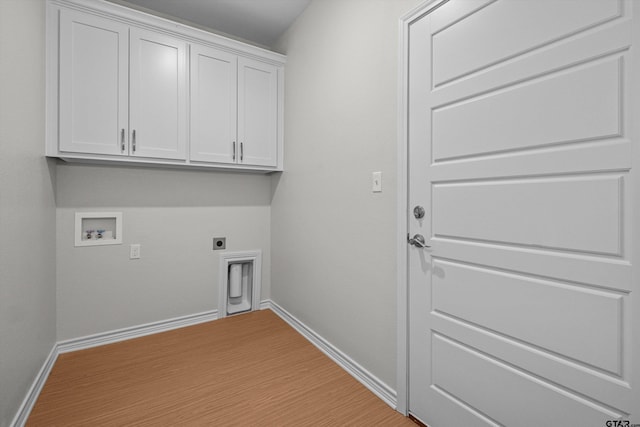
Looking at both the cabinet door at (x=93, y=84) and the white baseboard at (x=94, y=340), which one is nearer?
the white baseboard at (x=94, y=340)

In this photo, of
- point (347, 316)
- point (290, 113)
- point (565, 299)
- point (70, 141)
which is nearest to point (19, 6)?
point (70, 141)

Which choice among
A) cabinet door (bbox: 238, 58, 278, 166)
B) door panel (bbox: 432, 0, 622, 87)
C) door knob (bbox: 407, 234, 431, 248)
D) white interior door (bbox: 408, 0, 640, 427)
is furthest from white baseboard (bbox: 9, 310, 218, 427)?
door panel (bbox: 432, 0, 622, 87)

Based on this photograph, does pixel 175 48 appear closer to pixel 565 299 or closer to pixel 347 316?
pixel 347 316

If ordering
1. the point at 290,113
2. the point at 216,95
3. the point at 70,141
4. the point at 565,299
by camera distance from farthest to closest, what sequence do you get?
the point at 290,113 → the point at 216,95 → the point at 70,141 → the point at 565,299

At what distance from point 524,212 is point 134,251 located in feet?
8.66

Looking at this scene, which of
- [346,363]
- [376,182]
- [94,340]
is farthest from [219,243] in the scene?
[376,182]

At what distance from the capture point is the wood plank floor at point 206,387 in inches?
59.0

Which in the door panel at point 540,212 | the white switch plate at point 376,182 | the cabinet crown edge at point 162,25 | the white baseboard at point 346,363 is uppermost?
the cabinet crown edge at point 162,25

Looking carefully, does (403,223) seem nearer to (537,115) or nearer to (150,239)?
(537,115)

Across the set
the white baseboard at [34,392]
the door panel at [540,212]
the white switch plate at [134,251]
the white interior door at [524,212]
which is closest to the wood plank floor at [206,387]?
the white baseboard at [34,392]

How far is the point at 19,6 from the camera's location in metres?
1.43

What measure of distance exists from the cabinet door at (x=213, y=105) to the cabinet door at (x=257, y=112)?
2.8 inches

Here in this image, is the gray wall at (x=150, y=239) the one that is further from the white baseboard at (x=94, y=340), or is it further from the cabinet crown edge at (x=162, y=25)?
the cabinet crown edge at (x=162, y=25)

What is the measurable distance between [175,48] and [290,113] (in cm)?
101
